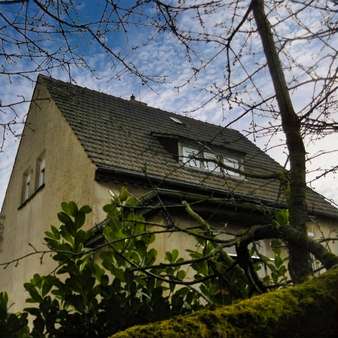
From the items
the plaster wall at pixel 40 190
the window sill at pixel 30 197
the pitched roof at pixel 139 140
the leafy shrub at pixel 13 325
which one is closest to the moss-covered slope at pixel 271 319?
the leafy shrub at pixel 13 325

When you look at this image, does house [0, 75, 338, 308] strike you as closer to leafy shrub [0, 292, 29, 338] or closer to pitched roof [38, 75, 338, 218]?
pitched roof [38, 75, 338, 218]

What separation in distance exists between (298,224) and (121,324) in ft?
4.25

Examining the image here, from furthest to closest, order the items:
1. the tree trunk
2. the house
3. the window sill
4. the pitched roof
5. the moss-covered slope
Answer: the window sill
the pitched roof
the house
the tree trunk
the moss-covered slope

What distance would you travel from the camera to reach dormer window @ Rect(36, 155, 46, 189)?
1357 cm

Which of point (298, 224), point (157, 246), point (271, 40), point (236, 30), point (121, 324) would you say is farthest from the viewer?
point (157, 246)

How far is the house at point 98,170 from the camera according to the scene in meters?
9.92

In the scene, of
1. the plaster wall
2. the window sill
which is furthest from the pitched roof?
the window sill

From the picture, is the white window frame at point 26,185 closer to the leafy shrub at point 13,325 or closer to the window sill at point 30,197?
the window sill at point 30,197

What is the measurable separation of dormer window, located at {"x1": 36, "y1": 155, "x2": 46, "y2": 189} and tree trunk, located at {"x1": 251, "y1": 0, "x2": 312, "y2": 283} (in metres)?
10.9

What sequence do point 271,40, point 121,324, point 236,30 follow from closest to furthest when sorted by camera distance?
point 121,324 < point 271,40 < point 236,30

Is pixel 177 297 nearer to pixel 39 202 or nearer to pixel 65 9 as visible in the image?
pixel 65 9

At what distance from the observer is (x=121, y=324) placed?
120 inches

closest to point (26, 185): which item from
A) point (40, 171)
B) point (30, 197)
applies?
point (40, 171)

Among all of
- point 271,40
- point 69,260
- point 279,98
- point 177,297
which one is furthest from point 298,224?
point 69,260
